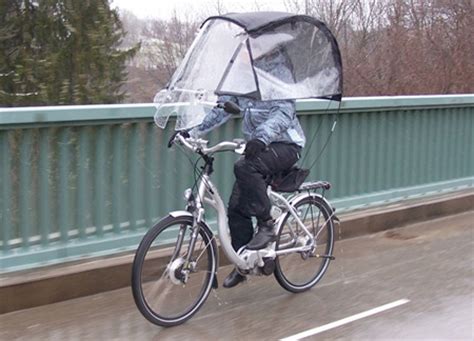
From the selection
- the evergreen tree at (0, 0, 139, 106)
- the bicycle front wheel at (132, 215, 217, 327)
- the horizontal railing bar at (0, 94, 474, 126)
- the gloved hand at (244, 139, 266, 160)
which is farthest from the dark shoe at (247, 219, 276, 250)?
the evergreen tree at (0, 0, 139, 106)

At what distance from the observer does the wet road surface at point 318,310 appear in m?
4.81

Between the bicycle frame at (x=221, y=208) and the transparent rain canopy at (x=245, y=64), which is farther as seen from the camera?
the bicycle frame at (x=221, y=208)

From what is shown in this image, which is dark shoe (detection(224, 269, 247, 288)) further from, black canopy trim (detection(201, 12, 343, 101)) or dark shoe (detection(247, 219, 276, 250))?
black canopy trim (detection(201, 12, 343, 101))

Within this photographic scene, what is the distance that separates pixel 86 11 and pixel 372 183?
4.85 meters

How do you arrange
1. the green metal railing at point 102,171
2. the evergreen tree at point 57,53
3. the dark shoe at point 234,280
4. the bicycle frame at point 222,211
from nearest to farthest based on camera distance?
the bicycle frame at point 222,211
the green metal railing at point 102,171
the dark shoe at point 234,280
the evergreen tree at point 57,53

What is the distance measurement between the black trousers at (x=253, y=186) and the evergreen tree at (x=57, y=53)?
5.11m

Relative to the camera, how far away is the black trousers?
5016mm

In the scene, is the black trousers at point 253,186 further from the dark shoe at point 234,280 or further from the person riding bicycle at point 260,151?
the dark shoe at point 234,280

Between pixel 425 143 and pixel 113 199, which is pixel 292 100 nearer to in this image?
pixel 113 199

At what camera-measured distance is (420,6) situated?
1680 cm

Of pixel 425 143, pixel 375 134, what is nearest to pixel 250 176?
pixel 375 134

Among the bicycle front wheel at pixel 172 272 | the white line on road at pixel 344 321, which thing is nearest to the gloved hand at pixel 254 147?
the bicycle front wheel at pixel 172 272

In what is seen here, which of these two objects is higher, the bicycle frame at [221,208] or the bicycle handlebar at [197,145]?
the bicycle handlebar at [197,145]

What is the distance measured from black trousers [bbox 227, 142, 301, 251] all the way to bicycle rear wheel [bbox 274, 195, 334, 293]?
315mm
